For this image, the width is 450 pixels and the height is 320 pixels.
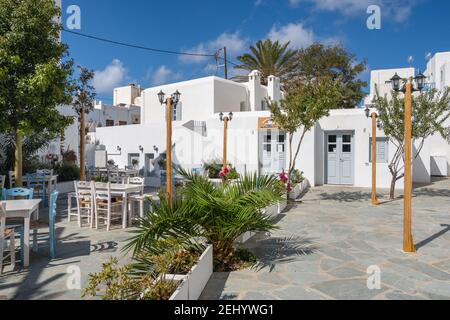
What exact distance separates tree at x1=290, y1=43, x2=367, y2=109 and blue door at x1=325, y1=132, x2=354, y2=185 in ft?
37.0

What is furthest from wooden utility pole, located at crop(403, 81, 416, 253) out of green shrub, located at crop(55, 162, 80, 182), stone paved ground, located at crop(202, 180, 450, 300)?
green shrub, located at crop(55, 162, 80, 182)

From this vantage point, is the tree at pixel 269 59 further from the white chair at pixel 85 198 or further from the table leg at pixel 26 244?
the table leg at pixel 26 244

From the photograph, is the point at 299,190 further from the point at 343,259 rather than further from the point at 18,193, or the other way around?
the point at 18,193

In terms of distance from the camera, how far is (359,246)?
5.95 m

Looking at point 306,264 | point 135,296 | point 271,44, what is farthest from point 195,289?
point 271,44

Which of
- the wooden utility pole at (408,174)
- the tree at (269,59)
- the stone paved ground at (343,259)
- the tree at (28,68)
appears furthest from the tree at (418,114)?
the tree at (269,59)

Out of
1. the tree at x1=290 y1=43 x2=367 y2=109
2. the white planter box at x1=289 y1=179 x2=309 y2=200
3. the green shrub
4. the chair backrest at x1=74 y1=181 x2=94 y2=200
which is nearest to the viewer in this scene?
the chair backrest at x1=74 y1=181 x2=94 y2=200

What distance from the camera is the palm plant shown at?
4.18 m

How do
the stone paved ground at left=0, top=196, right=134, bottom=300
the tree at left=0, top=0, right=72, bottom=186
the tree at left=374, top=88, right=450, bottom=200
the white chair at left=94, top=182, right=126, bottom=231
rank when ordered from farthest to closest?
the tree at left=374, top=88, right=450, bottom=200 < the tree at left=0, top=0, right=72, bottom=186 < the white chair at left=94, top=182, right=126, bottom=231 < the stone paved ground at left=0, top=196, right=134, bottom=300

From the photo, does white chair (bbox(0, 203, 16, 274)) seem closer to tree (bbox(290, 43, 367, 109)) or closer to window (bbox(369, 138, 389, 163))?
window (bbox(369, 138, 389, 163))

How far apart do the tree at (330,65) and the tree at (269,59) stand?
136 centimetres

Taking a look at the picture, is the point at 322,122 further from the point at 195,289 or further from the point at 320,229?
the point at 195,289

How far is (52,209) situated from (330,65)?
80.1 feet

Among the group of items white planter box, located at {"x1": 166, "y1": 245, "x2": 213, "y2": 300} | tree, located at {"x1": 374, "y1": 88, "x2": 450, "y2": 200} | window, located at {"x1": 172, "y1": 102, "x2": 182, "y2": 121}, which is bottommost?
white planter box, located at {"x1": 166, "y1": 245, "x2": 213, "y2": 300}
